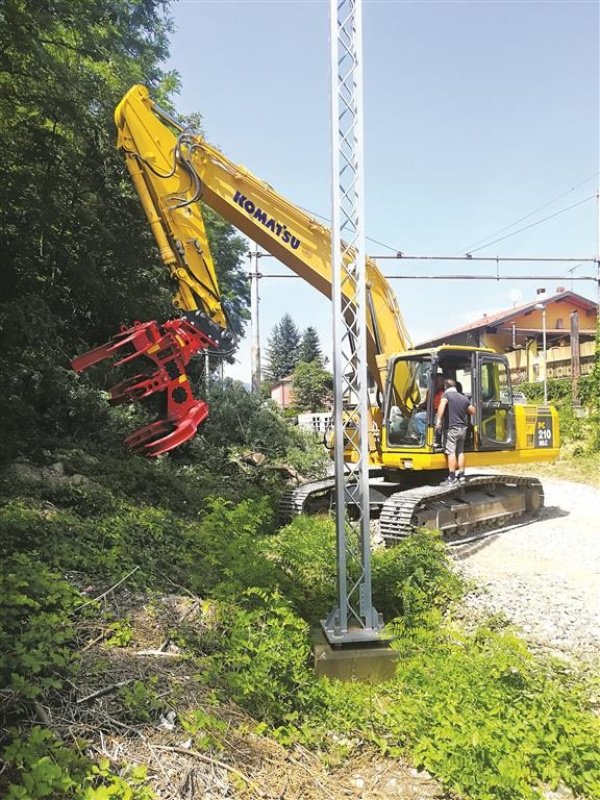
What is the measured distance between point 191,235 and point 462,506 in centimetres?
473

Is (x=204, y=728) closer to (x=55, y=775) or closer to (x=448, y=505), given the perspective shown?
(x=55, y=775)

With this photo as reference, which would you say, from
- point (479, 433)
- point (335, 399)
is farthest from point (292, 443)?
point (335, 399)

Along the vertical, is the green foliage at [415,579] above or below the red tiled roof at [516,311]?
below

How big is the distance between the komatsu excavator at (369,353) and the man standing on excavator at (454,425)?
0.45 feet

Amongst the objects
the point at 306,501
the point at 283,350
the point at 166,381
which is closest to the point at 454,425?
the point at 306,501

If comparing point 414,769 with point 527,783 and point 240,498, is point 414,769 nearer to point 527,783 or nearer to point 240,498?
point 527,783

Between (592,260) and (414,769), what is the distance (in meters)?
16.4

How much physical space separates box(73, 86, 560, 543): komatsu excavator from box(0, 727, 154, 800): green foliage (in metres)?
4.38

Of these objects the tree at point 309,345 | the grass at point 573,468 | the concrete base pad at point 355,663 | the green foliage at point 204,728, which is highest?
the tree at point 309,345

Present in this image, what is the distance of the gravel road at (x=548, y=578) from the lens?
4461mm

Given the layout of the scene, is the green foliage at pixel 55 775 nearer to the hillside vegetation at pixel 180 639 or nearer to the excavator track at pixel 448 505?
the hillside vegetation at pixel 180 639

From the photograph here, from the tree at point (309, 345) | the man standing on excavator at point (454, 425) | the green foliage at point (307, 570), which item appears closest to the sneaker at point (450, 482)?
the man standing on excavator at point (454, 425)

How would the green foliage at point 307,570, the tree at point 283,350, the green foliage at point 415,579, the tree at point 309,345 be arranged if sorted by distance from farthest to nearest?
the tree at point 283,350 < the tree at point 309,345 < the green foliage at point 307,570 < the green foliage at point 415,579

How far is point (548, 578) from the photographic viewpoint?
19.0 feet
